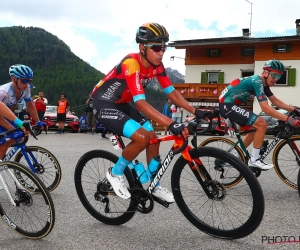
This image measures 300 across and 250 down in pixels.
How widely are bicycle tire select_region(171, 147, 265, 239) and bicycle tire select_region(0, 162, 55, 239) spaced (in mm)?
1187

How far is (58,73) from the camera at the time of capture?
157m

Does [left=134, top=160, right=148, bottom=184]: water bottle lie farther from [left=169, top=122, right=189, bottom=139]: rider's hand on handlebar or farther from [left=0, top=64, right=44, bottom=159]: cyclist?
[left=0, top=64, right=44, bottom=159]: cyclist

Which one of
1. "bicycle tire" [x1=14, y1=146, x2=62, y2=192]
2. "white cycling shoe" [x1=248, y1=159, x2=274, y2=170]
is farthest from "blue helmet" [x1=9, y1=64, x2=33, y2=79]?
"white cycling shoe" [x1=248, y1=159, x2=274, y2=170]

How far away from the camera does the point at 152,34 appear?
3.28 metres

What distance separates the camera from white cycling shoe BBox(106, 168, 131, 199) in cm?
332

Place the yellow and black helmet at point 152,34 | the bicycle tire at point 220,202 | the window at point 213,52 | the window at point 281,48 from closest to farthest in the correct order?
the bicycle tire at point 220,202, the yellow and black helmet at point 152,34, the window at point 281,48, the window at point 213,52

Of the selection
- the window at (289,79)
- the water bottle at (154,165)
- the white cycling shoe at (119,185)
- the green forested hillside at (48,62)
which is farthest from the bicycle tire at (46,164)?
the green forested hillside at (48,62)

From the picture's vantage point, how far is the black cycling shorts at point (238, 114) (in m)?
5.22

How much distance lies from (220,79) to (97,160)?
35067 millimetres

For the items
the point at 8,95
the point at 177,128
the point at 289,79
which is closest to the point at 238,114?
the point at 177,128

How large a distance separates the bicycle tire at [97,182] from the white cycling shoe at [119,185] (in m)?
0.09

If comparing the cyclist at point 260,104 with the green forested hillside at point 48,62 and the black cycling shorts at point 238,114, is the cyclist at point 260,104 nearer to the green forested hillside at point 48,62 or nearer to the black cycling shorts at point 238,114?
the black cycling shorts at point 238,114

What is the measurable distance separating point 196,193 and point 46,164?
2.67 metres

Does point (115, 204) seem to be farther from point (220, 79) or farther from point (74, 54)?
point (74, 54)
